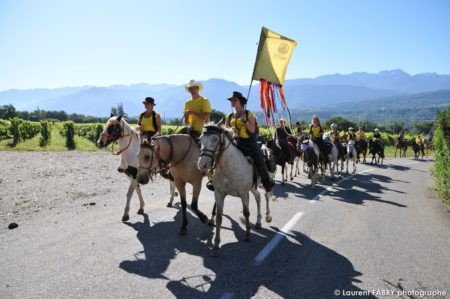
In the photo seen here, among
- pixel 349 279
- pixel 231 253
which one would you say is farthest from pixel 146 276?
pixel 349 279

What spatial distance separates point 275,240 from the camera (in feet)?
22.1

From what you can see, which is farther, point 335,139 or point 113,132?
point 335,139

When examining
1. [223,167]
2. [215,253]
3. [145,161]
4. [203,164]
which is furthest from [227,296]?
[145,161]

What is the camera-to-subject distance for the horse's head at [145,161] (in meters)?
6.50

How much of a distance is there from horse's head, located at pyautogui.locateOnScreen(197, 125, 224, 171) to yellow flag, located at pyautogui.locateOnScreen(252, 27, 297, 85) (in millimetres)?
2771

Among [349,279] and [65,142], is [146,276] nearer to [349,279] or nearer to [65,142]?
[349,279]

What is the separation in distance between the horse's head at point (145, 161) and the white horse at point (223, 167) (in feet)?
4.60

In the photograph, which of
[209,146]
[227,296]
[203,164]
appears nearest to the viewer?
[227,296]

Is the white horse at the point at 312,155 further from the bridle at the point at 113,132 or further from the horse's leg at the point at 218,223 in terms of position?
the bridle at the point at 113,132

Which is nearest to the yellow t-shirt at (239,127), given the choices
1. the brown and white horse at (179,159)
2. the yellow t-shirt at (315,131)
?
the brown and white horse at (179,159)

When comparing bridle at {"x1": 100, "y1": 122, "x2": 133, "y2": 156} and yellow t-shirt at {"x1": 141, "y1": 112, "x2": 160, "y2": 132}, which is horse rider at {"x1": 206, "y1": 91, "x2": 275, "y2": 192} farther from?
bridle at {"x1": 100, "y1": 122, "x2": 133, "y2": 156}

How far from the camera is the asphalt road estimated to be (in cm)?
468

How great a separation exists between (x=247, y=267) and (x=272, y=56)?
16.4 ft

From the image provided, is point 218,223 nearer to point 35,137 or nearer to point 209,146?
point 209,146
